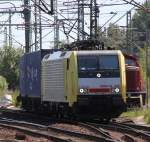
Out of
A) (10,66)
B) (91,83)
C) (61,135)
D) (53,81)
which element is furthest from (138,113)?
(10,66)

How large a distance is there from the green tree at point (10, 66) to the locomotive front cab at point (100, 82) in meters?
37.4

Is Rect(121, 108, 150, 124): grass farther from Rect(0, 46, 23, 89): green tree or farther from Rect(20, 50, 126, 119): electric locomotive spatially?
Rect(0, 46, 23, 89): green tree

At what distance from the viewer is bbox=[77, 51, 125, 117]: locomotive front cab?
81.7 ft

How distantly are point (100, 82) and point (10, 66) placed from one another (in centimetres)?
4004

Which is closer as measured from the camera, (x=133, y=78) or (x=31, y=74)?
(x=133, y=78)

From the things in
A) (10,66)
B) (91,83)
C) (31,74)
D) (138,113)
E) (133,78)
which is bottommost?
(138,113)

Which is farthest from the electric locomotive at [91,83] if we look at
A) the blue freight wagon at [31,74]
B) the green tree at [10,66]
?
the green tree at [10,66]

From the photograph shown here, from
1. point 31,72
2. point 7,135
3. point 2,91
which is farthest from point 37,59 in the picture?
point 2,91

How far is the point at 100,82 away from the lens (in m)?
25.0

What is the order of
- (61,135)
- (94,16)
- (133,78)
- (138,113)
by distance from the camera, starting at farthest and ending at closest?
1. (94,16)
2. (133,78)
3. (138,113)
4. (61,135)

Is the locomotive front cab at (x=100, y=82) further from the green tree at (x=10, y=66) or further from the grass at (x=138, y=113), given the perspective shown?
the green tree at (x=10, y=66)

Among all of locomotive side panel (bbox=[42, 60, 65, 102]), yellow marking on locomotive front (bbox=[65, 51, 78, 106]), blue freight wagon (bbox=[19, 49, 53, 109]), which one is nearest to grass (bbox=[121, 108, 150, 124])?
locomotive side panel (bbox=[42, 60, 65, 102])

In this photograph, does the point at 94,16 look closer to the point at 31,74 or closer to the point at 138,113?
the point at 31,74

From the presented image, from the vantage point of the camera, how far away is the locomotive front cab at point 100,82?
2489cm
